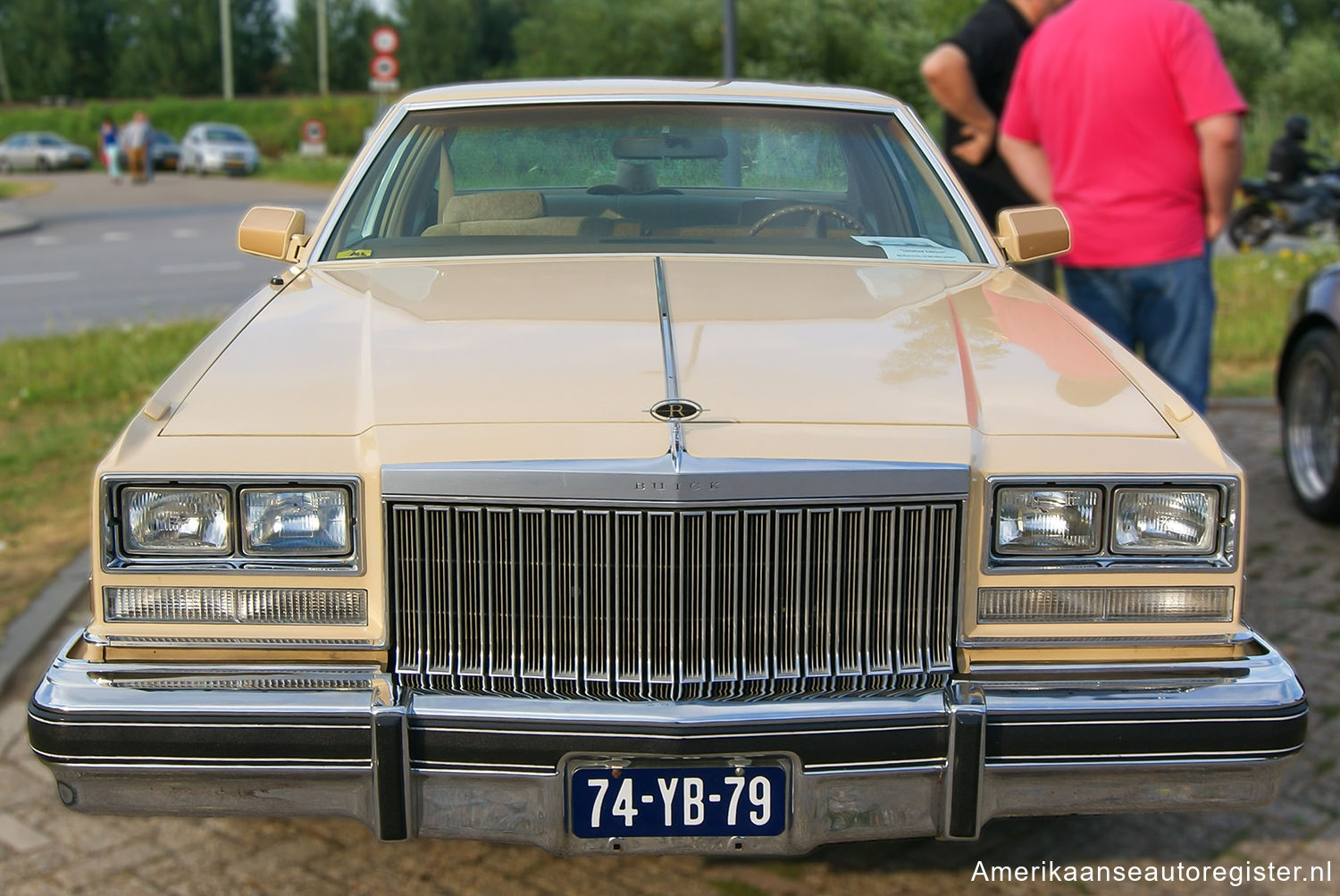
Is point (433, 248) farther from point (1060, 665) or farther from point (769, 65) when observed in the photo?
point (769, 65)

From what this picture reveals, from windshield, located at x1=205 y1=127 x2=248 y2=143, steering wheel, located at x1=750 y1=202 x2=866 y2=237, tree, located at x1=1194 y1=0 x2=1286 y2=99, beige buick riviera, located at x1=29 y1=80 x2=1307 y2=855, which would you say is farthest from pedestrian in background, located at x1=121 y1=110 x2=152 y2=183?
beige buick riviera, located at x1=29 y1=80 x2=1307 y2=855

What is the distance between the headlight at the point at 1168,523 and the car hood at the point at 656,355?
13 centimetres

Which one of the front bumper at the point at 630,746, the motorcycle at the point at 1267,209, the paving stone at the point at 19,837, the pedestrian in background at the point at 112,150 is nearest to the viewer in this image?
the front bumper at the point at 630,746

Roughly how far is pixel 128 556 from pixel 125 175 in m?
41.8

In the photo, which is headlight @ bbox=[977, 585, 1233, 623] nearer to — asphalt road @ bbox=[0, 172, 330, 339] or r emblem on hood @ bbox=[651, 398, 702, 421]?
r emblem on hood @ bbox=[651, 398, 702, 421]

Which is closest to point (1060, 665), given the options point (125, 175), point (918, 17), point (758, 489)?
point (758, 489)

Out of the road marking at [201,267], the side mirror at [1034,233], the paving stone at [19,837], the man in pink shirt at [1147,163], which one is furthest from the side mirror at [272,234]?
the road marking at [201,267]

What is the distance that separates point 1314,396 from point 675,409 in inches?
159

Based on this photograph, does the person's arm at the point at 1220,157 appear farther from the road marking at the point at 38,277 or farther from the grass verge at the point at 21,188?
the grass verge at the point at 21,188

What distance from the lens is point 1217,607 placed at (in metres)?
2.58

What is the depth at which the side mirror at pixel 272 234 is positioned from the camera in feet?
12.3

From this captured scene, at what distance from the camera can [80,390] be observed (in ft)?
25.8

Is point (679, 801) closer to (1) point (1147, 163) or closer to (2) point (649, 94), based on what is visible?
(2) point (649, 94)

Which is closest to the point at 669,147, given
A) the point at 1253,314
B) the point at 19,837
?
the point at 19,837
